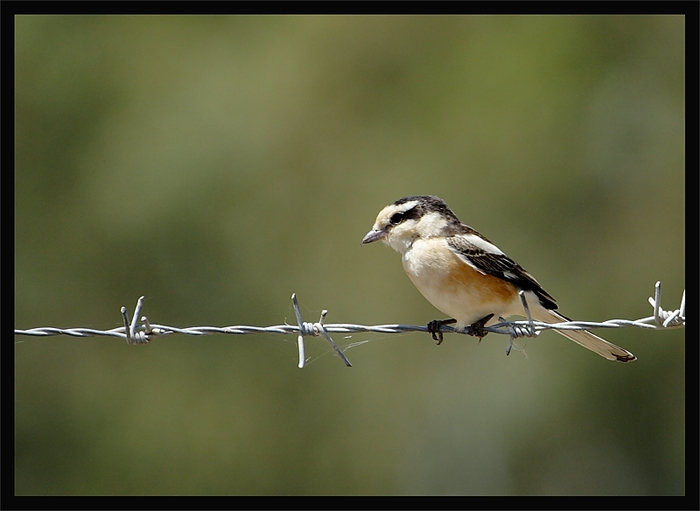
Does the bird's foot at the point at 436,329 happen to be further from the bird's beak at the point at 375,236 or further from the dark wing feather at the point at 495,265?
the bird's beak at the point at 375,236

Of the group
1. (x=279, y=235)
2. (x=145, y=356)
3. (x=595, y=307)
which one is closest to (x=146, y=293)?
(x=145, y=356)

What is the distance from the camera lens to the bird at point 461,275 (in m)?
5.77

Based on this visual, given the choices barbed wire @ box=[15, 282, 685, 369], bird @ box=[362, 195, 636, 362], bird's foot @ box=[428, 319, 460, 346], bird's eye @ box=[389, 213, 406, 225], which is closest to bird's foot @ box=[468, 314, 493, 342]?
bird @ box=[362, 195, 636, 362]

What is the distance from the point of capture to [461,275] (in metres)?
5.79

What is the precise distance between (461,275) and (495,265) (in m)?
0.28

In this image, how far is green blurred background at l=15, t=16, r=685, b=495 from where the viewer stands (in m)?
13.0

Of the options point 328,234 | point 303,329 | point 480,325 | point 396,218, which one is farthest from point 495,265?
point 328,234

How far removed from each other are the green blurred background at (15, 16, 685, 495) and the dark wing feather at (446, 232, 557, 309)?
597 centimetres

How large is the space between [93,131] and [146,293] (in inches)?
157

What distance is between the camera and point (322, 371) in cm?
1323

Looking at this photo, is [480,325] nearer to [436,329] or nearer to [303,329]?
[436,329]

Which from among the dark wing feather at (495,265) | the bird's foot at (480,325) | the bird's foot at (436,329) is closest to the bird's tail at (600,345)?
the dark wing feather at (495,265)

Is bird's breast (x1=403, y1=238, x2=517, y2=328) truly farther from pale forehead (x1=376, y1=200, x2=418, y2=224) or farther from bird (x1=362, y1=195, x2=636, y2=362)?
pale forehead (x1=376, y1=200, x2=418, y2=224)

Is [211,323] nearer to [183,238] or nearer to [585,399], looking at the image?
[183,238]
